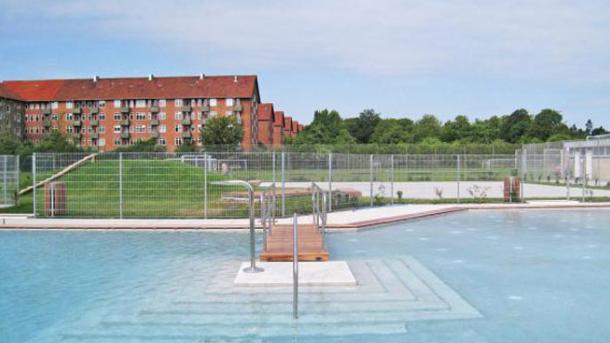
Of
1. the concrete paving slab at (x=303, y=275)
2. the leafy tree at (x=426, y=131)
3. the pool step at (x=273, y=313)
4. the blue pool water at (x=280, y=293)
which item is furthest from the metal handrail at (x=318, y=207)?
the leafy tree at (x=426, y=131)

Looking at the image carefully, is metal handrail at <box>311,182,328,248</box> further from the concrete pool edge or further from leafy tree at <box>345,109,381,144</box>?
leafy tree at <box>345,109,381,144</box>

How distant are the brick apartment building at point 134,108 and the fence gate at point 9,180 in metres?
57.5

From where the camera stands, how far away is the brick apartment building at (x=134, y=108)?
79750 mm

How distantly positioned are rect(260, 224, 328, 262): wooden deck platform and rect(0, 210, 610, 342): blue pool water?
0.62m

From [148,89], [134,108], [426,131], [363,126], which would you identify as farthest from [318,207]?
[363,126]

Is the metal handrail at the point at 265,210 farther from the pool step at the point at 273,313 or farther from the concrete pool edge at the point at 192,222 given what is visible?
the concrete pool edge at the point at 192,222

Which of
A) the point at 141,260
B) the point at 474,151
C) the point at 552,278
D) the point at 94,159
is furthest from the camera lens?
the point at 474,151

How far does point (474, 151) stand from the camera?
170 feet

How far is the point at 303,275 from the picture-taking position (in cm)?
834

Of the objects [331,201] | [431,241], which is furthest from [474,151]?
[431,241]

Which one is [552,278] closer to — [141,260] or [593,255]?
[593,255]

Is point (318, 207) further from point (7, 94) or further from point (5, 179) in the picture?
point (7, 94)

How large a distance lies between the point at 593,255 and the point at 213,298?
25.4 ft

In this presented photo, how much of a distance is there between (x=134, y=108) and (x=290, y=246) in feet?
254
